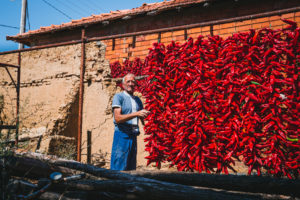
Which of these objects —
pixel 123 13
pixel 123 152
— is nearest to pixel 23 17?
pixel 123 13

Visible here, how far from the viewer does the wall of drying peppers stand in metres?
2.66

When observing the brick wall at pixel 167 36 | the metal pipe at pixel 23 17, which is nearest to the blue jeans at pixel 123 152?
the brick wall at pixel 167 36

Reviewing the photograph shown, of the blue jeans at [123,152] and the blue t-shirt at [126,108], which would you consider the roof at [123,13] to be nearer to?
the blue t-shirt at [126,108]

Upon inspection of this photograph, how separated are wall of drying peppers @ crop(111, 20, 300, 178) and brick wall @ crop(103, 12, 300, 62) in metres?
2.36

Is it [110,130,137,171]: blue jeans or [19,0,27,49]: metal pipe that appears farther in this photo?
[19,0,27,49]: metal pipe

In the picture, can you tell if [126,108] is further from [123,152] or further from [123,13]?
[123,13]

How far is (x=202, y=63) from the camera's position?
3.07 metres

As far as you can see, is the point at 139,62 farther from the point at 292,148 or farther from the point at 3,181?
the point at 3,181

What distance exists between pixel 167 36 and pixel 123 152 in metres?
4.23

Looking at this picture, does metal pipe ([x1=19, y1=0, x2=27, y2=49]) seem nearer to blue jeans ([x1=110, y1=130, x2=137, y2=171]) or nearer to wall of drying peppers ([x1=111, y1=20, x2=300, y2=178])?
wall of drying peppers ([x1=111, y1=20, x2=300, y2=178])

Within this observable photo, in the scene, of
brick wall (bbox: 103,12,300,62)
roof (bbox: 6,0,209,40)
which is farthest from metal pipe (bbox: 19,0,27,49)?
brick wall (bbox: 103,12,300,62)

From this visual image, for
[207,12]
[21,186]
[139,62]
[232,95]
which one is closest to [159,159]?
[232,95]

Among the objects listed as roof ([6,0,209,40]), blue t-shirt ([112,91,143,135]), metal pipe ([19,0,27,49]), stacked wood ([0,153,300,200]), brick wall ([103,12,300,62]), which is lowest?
stacked wood ([0,153,300,200])

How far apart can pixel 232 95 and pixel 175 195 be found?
5.43ft
